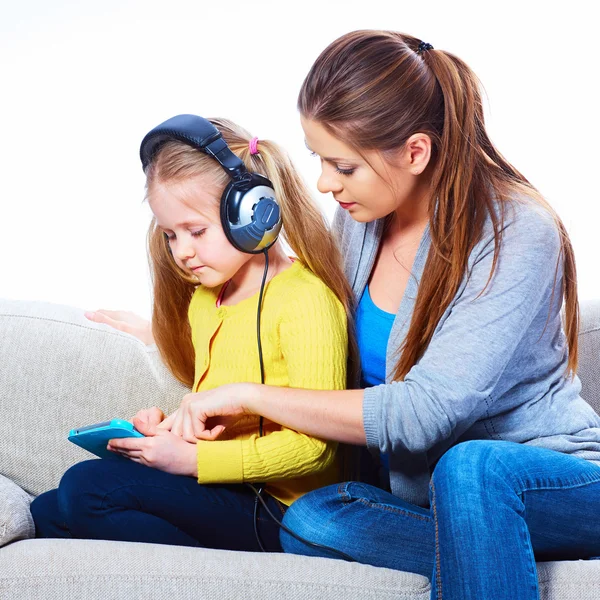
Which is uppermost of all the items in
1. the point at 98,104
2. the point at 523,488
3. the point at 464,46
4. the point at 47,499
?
the point at 464,46

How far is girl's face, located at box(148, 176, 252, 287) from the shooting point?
1.48m

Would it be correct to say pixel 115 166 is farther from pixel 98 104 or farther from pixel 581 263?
pixel 581 263

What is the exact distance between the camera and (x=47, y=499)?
1609mm

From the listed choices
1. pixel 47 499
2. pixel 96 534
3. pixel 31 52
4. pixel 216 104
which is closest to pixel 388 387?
pixel 96 534

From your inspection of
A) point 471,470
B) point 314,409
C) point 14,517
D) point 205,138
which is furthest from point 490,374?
point 14,517

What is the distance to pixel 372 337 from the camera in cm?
159

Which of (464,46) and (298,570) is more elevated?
(464,46)

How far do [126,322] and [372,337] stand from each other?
1.99ft

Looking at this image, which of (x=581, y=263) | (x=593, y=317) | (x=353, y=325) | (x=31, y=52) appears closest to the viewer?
(x=353, y=325)

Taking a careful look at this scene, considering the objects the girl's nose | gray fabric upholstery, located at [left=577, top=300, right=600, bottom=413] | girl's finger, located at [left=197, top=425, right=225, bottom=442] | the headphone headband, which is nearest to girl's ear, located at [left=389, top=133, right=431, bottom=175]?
the headphone headband

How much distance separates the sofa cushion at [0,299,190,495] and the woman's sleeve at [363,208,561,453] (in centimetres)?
58

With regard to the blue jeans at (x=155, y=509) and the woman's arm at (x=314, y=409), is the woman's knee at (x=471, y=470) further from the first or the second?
the blue jeans at (x=155, y=509)

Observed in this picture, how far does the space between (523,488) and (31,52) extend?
5.64 ft

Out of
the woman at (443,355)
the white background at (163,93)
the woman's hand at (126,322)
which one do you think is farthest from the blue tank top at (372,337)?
the white background at (163,93)
